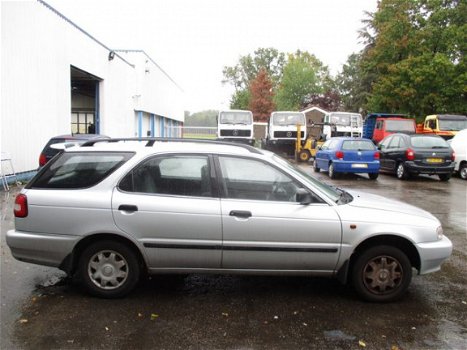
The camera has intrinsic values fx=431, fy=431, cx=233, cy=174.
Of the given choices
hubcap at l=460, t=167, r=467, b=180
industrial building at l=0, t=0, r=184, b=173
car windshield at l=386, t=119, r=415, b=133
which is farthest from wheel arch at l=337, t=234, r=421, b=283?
car windshield at l=386, t=119, r=415, b=133

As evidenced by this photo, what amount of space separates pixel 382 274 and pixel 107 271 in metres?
2.80

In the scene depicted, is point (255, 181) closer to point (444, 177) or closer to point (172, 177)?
point (172, 177)

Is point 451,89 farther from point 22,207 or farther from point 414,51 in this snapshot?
point 22,207

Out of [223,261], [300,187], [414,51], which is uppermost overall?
[414,51]

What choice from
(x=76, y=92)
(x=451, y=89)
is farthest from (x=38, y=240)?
(x=451, y=89)

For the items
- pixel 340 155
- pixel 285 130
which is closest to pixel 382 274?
pixel 340 155

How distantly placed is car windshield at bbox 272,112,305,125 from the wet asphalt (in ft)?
70.7

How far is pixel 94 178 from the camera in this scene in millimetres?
4441

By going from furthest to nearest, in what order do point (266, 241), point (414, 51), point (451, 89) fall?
point (414, 51) < point (451, 89) < point (266, 241)

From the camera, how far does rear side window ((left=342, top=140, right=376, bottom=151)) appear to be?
50.0ft

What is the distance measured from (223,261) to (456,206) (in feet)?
26.4

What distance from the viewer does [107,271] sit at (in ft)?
14.4

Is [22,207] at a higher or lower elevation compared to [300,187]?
lower

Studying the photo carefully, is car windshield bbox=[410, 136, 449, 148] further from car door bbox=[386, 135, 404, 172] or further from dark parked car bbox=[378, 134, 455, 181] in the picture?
car door bbox=[386, 135, 404, 172]
